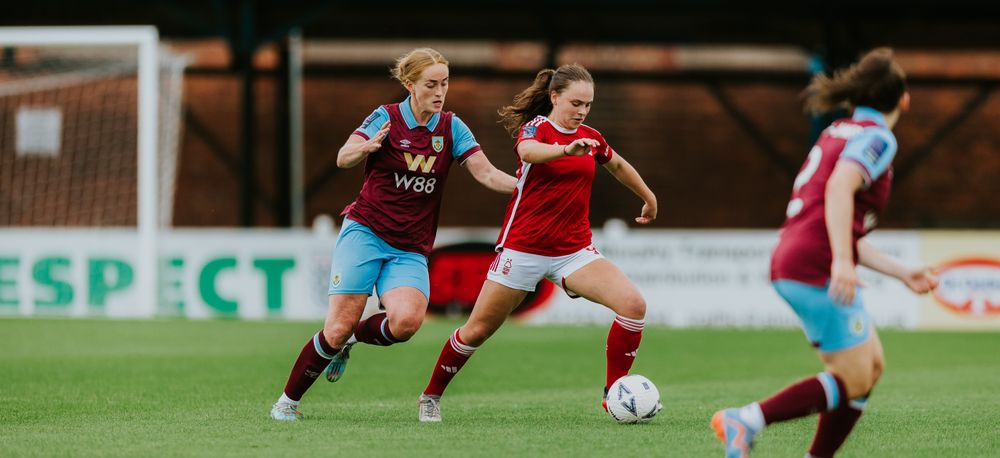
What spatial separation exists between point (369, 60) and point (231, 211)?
3.93 m

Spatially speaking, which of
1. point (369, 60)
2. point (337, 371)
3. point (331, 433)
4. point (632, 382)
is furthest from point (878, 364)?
point (369, 60)

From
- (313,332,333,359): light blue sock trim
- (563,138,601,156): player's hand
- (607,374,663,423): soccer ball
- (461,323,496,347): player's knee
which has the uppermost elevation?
(563,138,601,156): player's hand

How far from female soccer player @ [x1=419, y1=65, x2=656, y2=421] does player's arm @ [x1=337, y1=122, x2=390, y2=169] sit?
0.76m

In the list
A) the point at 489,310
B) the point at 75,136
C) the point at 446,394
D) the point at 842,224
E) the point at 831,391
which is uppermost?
the point at 842,224

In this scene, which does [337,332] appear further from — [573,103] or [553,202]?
[573,103]

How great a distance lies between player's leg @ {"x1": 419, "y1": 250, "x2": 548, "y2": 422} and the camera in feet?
22.7

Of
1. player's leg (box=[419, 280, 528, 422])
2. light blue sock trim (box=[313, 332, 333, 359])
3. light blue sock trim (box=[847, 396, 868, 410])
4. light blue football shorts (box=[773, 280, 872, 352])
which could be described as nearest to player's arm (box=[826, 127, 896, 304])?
light blue football shorts (box=[773, 280, 872, 352])

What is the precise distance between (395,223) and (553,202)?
2.75ft

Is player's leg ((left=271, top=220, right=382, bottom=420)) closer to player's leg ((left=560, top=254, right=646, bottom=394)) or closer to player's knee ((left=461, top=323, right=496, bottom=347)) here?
player's knee ((left=461, top=323, right=496, bottom=347))

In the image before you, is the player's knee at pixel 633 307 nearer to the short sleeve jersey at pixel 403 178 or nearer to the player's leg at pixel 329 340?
the short sleeve jersey at pixel 403 178

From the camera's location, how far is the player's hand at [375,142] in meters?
6.45

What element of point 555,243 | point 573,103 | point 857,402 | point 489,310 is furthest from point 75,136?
point 857,402

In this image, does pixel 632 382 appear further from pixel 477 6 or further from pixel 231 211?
pixel 231 211

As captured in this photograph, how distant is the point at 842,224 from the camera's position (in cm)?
464
